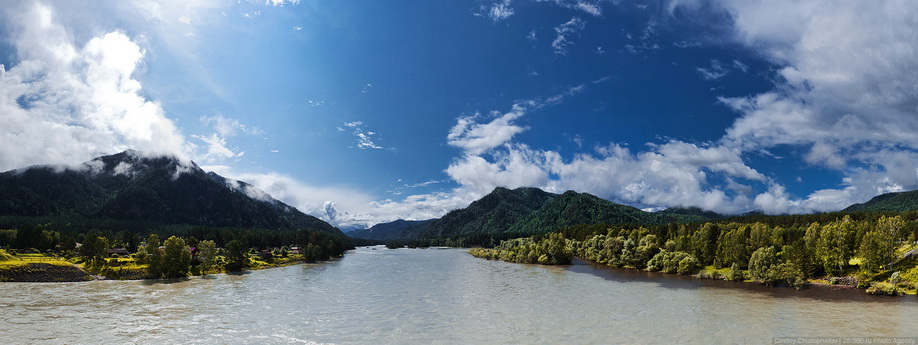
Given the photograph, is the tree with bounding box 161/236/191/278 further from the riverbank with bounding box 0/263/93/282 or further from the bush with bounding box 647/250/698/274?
the bush with bounding box 647/250/698/274

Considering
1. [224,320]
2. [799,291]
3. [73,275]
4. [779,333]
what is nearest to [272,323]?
[224,320]

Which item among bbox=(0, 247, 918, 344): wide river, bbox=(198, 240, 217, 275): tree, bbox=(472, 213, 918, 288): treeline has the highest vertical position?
bbox=(472, 213, 918, 288): treeline

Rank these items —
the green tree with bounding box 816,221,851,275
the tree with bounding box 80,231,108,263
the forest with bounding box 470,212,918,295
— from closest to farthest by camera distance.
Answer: the forest with bounding box 470,212,918,295 → the green tree with bounding box 816,221,851,275 → the tree with bounding box 80,231,108,263

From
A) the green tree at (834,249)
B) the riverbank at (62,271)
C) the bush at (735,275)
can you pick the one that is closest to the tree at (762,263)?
the bush at (735,275)

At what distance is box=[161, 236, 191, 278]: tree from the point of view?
97.9 meters

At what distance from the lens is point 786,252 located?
295 feet

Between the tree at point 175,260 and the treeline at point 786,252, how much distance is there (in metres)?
115

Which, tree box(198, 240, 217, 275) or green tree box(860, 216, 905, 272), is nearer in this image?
green tree box(860, 216, 905, 272)

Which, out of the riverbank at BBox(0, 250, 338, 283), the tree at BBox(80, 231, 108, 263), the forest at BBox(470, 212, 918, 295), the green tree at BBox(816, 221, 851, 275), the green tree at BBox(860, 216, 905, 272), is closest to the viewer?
the green tree at BBox(860, 216, 905, 272)

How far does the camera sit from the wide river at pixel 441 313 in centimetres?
4406

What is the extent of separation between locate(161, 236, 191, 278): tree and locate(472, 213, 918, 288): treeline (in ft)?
376

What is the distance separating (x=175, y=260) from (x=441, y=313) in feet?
247

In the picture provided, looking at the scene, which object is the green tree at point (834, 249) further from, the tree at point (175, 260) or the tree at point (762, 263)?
the tree at point (175, 260)

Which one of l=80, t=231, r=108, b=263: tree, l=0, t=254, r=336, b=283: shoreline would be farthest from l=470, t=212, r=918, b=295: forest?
l=80, t=231, r=108, b=263: tree
